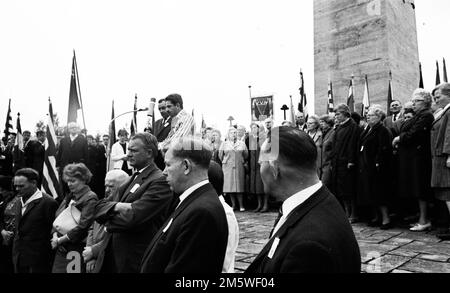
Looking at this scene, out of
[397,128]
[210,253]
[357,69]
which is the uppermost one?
[357,69]

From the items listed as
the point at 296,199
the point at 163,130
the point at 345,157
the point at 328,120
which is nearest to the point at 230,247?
the point at 296,199

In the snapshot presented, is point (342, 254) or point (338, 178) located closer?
point (342, 254)

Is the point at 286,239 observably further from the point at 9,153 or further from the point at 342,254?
the point at 9,153

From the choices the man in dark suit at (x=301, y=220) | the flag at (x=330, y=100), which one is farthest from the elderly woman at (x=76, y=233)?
the flag at (x=330, y=100)

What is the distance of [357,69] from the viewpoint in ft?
33.2

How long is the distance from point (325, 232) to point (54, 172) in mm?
5676

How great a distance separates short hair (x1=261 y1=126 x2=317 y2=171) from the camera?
1.61 meters

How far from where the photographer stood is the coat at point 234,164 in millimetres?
8727

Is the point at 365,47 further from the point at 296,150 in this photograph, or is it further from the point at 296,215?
the point at 296,215

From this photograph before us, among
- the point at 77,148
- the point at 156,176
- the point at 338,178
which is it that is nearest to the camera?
the point at 156,176

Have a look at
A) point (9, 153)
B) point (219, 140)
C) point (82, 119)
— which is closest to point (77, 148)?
point (82, 119)

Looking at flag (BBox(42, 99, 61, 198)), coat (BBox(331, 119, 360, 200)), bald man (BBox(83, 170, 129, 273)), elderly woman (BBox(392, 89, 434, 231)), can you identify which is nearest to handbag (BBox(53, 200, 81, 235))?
bald man (BBox(83, 170, 129, 273))

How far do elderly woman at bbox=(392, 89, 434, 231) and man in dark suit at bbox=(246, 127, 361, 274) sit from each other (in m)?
4.68

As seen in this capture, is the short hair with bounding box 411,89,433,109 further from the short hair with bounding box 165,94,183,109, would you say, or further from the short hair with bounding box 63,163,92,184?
the short hair with bounding box 63,163,92,184
